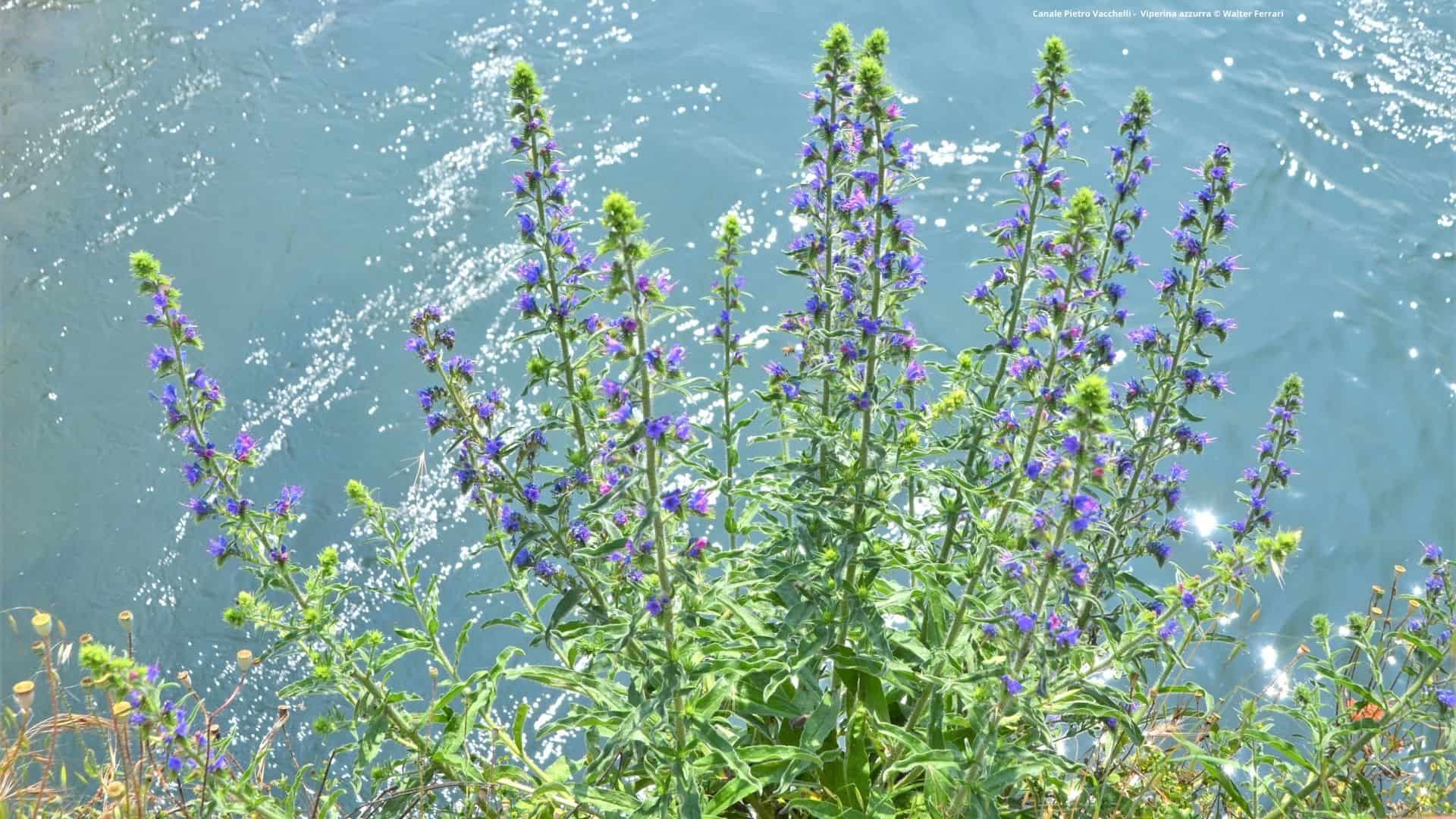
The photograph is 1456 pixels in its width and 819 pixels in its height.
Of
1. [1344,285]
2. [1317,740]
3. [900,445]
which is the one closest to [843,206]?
[900,445]

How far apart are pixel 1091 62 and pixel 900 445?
250 inches

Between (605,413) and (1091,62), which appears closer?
(605,413)

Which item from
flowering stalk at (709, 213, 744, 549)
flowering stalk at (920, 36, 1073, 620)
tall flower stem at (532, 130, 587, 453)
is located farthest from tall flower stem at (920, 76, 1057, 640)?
tall flower stem at (532, 130, 587, 453)

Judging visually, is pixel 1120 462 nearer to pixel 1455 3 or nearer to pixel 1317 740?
Result: pixel 1317 740

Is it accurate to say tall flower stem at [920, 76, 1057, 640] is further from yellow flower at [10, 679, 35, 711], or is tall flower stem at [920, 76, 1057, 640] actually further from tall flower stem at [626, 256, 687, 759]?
yellow flower at [10, 679, 35, 711]

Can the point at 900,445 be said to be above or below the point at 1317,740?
above

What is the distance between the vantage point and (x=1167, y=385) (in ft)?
11.5

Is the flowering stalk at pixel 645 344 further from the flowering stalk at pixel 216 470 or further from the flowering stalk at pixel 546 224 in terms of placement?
the flowering stalk at pixel 216 470

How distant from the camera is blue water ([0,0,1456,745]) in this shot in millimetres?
6242

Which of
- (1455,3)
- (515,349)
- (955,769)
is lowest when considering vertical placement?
(515,349)

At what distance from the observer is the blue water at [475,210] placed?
20.5 ft

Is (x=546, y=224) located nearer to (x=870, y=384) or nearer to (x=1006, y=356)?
(x=870, y=384)

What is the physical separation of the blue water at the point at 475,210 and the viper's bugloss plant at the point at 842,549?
2159 mm

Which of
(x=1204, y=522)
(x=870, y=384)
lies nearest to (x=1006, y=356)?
(x=870, y=384)
